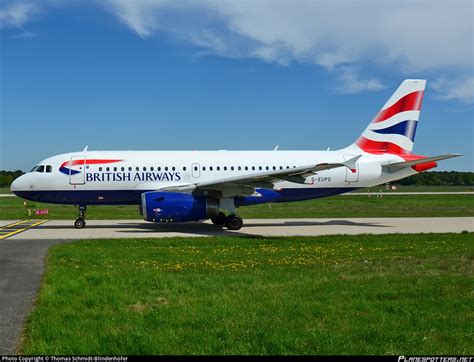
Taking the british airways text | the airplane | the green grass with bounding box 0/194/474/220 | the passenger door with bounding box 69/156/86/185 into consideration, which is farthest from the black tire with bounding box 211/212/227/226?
the green grass with bounding box 0/194/474/220

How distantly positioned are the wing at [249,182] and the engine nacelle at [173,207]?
2.30ft

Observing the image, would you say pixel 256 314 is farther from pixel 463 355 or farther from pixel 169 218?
pixel 169 218

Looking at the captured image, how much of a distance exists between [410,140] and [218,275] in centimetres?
1872

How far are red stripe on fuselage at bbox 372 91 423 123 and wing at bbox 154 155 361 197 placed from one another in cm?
621

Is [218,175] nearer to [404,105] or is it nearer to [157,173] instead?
[157,173]

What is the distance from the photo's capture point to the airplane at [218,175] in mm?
20109

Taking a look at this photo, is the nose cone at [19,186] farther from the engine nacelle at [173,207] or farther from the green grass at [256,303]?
the green grass at [256,303]

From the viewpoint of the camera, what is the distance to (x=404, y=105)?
25.0m

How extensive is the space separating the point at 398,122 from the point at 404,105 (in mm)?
966

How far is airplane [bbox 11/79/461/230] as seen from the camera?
792 inches

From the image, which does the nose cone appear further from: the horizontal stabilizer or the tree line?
the tree line

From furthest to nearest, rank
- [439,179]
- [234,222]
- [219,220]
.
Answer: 1. [439,179]
2. [219,220]
3. [234,222]

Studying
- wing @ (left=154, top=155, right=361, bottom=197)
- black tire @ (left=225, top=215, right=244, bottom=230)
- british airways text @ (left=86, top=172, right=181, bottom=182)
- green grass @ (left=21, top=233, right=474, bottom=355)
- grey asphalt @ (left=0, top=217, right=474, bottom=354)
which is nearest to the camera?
green grass @ (left=21, top=233, right=474, bottom=355)

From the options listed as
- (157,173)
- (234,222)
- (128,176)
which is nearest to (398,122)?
(234,222)
